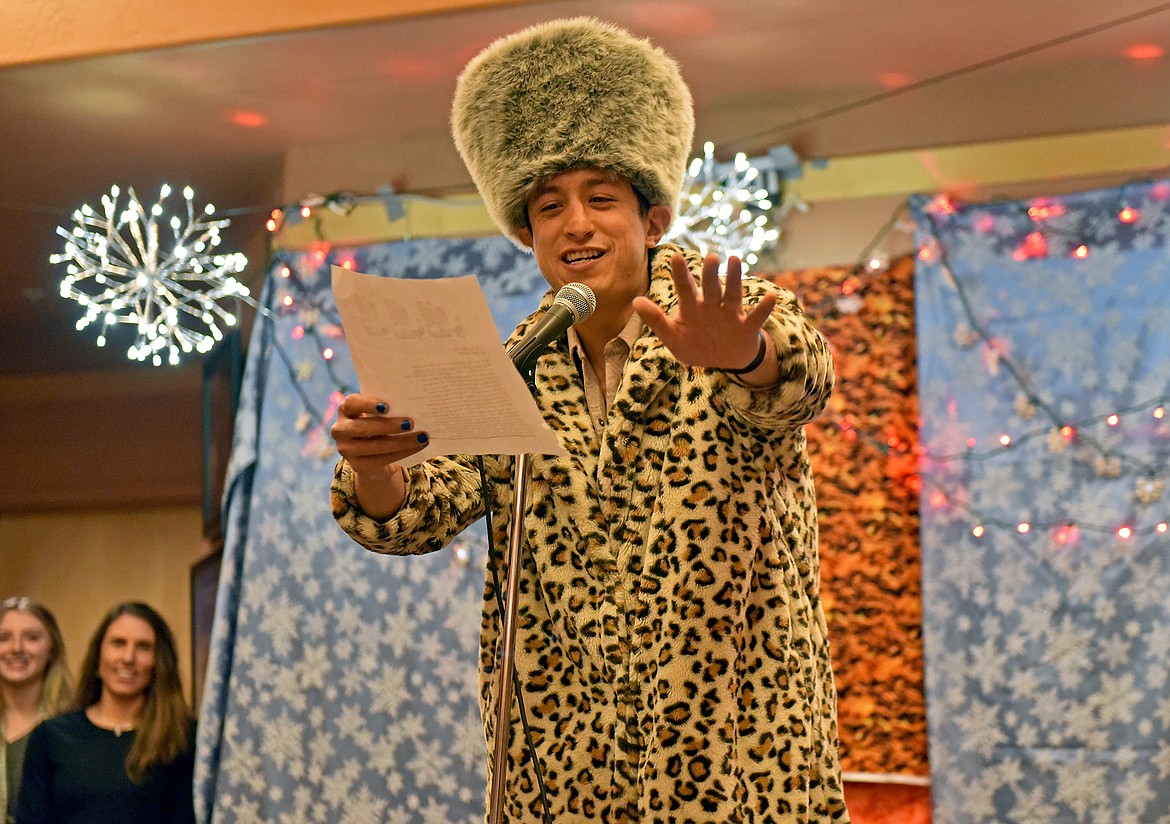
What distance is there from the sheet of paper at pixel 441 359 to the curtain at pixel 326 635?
2.57 metres

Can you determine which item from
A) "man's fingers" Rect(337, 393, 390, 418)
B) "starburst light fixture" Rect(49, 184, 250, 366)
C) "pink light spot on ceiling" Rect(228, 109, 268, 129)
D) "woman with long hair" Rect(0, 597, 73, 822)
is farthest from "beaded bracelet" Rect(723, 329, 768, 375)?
"woman with long hair" Rect(0, 597, 73, 822)

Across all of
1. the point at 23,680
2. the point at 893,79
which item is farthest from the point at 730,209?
the point at 23,680

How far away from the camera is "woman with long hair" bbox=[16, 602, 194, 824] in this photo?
3783 millimetres

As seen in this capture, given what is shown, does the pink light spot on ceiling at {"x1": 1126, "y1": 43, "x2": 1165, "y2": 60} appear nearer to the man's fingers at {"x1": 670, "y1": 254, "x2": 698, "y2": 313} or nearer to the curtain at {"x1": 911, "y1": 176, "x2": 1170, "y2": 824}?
the curtain at {"x1": 911, "y1": 176, "x2": 1170, "y2": 824}

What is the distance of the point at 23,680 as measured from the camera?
4328 mm

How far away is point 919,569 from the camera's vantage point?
12.1 feet

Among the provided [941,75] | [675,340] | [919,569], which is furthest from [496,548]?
[941,75]

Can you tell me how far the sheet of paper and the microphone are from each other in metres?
0.05

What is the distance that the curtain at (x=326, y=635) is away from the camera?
13.0 ft

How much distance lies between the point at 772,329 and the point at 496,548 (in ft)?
1.68

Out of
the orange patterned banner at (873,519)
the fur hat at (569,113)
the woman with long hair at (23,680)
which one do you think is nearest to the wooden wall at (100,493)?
the woman with long hair at (23,680)

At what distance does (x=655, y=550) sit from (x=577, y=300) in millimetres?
329

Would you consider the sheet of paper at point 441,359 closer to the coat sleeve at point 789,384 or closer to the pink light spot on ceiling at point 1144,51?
the coat sleeve at point 789,384

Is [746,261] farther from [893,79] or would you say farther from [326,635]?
[326,635]
